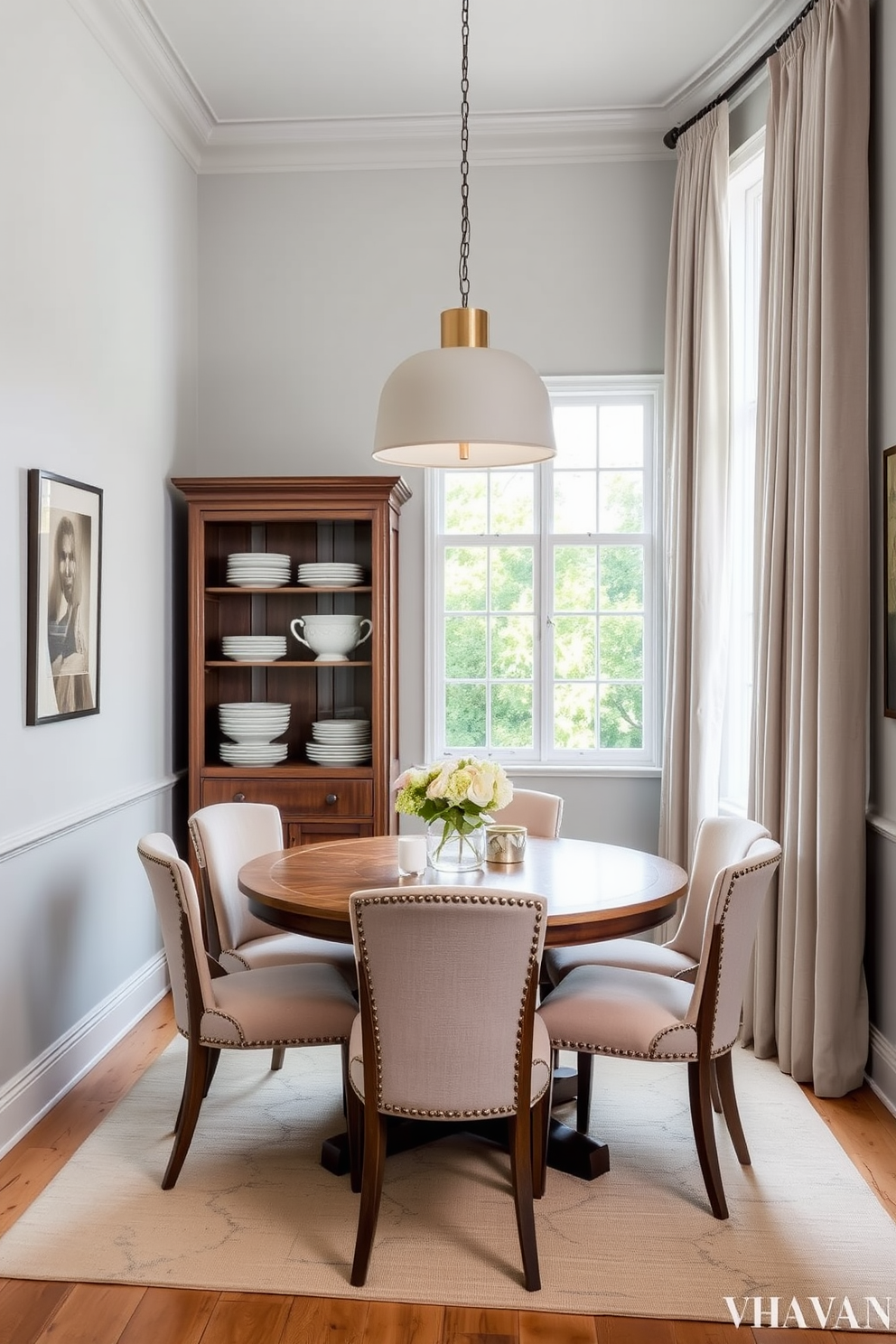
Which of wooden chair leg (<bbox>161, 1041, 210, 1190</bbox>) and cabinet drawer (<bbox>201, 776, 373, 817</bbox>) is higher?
cabinet drawer (<bbox>201, 776, 373, 817</bbox>)

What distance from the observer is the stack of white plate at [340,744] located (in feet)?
14.2

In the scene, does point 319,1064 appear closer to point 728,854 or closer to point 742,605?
point 728,854

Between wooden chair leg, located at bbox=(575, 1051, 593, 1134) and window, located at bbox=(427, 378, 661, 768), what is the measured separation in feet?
6.09

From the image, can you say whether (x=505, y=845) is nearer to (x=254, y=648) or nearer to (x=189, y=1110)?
(x=189, y=1110)

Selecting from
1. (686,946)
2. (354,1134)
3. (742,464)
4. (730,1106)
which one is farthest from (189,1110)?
(742,464)

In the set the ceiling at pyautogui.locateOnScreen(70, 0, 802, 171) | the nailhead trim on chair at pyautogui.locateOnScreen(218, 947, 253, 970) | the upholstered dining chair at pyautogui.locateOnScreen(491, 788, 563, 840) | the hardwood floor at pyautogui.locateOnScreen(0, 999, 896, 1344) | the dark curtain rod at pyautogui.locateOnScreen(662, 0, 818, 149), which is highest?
the ceiling at pyautogui.locateOnScreen(70, 0, 802, 171)

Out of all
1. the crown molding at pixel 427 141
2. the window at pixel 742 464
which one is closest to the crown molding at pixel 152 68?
the crown molding at pixel 427 141

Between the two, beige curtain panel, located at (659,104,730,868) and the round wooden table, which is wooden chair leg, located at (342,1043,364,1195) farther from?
beige curtain panel, located at (659,104,730,868)

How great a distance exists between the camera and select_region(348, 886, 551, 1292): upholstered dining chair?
215cm

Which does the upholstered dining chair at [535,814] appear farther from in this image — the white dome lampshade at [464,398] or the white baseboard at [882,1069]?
the white dome lampshade at [464,398]

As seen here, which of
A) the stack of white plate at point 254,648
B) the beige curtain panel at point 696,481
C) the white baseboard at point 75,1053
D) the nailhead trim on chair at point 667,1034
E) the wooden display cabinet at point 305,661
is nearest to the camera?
the nailhead trim on chair at point 667,1034

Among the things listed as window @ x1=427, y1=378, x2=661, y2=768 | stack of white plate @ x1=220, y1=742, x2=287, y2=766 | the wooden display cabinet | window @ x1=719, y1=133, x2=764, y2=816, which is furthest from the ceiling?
stack of white plate @ x1=220, y1=742, x2=287, y2=766

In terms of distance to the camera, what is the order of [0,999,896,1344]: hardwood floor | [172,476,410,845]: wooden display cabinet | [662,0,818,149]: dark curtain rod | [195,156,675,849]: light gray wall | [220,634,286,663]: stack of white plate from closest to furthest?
[0,999,896,1344]: hardwood floor, [662,0,818,149]: dark curtain rod, [172,476,410,845]: wooden display cabinet, [220,634,286,663]: stack of white plate, [195,156,675,849]: light gray wall

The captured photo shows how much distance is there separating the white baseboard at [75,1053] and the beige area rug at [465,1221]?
0.23 metres
